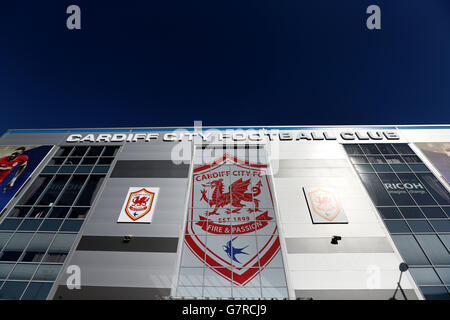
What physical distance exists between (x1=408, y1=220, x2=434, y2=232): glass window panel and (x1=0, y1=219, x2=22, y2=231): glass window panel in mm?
33047

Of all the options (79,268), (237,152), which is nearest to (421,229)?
(237,152)

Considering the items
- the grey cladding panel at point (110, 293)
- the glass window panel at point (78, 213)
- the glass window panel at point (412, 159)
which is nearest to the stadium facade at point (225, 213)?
the grey cladding panel at point (110, 293)

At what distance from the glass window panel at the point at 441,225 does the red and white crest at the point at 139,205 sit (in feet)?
77.4

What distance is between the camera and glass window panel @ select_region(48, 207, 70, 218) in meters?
21.2

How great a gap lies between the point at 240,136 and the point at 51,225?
20.3m

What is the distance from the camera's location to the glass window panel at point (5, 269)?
17.1m

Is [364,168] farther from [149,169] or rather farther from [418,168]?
[149,169]

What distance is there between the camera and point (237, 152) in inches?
1051

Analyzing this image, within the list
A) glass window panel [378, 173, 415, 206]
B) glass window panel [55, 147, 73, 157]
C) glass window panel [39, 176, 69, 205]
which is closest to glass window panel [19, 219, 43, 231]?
glass window panel [39, 176, 69, 205]

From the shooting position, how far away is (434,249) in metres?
18.2

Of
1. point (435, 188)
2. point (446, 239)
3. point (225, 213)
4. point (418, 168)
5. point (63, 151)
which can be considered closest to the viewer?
point (446, 239)

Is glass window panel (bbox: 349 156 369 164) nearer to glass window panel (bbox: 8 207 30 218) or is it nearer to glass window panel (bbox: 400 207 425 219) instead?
glass window panel (bbox: 400 207 425 219)

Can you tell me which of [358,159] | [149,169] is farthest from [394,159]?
[149,169]
